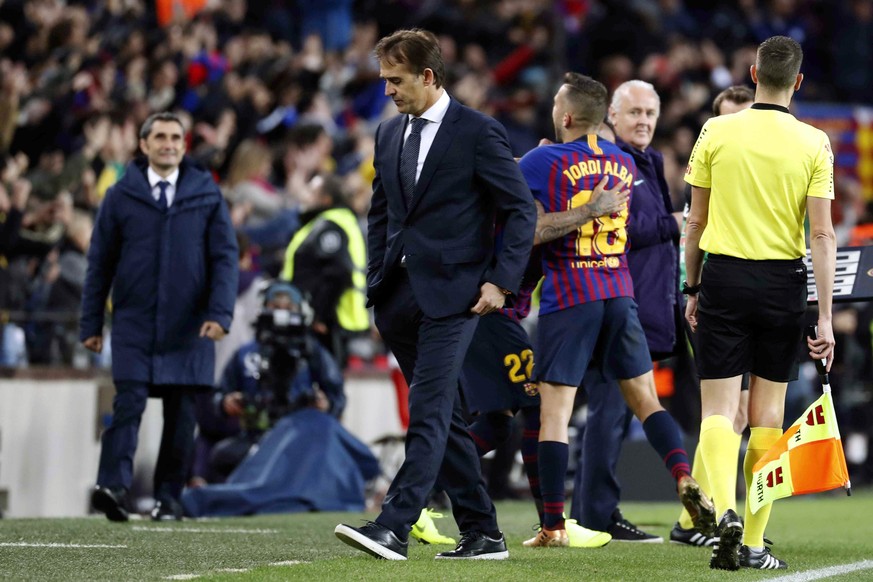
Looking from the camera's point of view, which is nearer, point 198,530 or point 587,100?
point 587,100

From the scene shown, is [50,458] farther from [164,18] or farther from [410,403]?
[164,18]

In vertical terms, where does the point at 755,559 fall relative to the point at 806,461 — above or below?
below

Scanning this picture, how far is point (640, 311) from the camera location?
8.31 metres

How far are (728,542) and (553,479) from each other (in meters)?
1.24

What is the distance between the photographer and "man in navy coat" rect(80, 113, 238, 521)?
930 centimetres

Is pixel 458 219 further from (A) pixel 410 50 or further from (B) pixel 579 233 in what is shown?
(B) pixel 579 233

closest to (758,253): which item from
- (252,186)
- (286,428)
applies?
(286,428)

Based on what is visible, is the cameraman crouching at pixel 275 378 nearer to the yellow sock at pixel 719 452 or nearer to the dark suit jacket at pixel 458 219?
the dark suit jacket at pixel 458 219

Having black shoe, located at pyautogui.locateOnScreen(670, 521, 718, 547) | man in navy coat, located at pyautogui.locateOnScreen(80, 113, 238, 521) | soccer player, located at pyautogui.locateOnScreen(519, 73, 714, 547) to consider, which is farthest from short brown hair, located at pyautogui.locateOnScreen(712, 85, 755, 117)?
man in navy coat, located at pyautogui.locateOnScreen(80, 113, 238, 521)

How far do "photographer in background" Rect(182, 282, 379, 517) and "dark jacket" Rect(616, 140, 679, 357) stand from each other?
3465 mm

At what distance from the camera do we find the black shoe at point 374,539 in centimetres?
621

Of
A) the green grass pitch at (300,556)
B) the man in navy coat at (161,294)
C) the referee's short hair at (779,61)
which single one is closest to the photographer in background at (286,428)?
the green grass pitch at (300,556)

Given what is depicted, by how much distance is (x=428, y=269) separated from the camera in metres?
6.45

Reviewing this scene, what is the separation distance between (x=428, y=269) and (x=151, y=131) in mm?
3599
